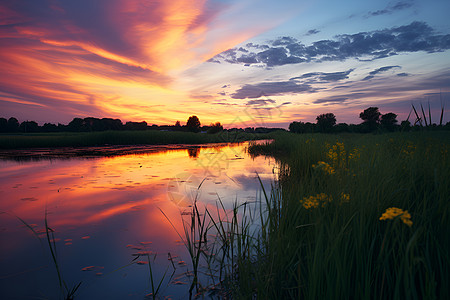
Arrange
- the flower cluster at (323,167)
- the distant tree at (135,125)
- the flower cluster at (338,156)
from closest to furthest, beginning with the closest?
the flower cluster at (323,167) < the flower cluster at (338,156) < the distant tree at (135,125)

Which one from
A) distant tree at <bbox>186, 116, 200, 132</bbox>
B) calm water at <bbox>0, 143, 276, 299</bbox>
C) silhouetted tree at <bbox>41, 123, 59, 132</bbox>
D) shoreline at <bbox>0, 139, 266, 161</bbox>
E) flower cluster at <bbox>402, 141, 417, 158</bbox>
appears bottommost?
calm water at <bbox>0, 143, 276, 299</bbox>

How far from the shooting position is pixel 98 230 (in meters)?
3.84

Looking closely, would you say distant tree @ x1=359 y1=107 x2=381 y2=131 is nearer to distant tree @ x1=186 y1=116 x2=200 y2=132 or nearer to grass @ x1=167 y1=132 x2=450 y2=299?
grass @ x1=167 y1=132 x2=450 y2=299

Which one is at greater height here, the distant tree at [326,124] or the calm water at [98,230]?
the distant tree at [326,124]

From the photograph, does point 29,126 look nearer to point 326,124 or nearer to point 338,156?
point 326,124

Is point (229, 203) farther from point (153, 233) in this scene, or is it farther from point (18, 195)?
point (18, 195)

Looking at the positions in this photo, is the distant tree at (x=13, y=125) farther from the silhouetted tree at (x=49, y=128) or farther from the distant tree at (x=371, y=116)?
the distant tree at (x=371, y=116)

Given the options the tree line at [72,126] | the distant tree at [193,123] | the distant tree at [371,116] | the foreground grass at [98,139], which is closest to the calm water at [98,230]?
the distant tree at [371,116]

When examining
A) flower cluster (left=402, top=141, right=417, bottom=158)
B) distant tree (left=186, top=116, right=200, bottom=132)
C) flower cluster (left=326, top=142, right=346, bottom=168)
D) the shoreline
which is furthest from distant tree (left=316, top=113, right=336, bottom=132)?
distant tree (left=186, top=116, right=200, bottom=132)

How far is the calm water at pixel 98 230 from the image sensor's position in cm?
248

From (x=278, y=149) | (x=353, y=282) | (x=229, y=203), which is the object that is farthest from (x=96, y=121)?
(x=353, y=282)

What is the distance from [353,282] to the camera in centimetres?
169

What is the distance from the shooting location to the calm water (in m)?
2.48

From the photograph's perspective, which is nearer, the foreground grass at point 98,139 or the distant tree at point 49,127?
the foreground grass at point 98,139
